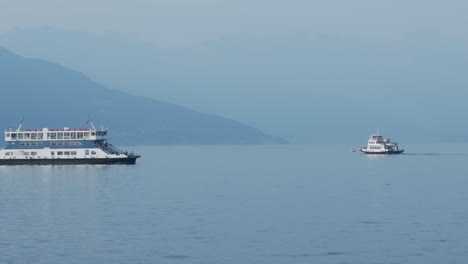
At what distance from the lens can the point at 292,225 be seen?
5503 centimetres

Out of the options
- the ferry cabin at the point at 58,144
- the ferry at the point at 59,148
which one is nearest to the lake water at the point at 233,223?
the ferry at the point at 59,148

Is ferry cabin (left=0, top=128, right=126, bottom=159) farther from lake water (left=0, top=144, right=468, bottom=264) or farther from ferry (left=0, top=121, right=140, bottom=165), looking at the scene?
lake water (left=0, top=144, right=468, bottom=264)

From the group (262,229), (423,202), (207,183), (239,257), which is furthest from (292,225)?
(207,183)

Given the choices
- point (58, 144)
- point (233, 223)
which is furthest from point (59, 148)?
point (233, 223)

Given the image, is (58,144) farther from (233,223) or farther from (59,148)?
(233,223)

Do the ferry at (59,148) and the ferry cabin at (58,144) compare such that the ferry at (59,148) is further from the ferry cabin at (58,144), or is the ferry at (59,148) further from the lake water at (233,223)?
the lake water at (233,223)

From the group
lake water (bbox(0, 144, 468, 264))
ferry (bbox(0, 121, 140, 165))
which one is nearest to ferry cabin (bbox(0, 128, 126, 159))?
ferry (bbox(0, 121, 140, 165))

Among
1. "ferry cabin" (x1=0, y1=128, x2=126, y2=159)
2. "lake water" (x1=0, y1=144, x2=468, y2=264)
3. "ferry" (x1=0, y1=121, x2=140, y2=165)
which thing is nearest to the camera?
"lake water" (x1=0, y1=144, x2=468, y2=264)

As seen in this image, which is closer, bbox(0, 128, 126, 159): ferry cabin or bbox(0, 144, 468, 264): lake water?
bbox(0, 144, 468, 264): lake water

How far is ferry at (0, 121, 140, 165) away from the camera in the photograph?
13775cm

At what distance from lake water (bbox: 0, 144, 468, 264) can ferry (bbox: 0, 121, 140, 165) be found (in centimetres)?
4020

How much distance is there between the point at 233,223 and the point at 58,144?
8869cm

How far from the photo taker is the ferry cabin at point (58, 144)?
138 m

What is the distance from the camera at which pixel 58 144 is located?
139m
